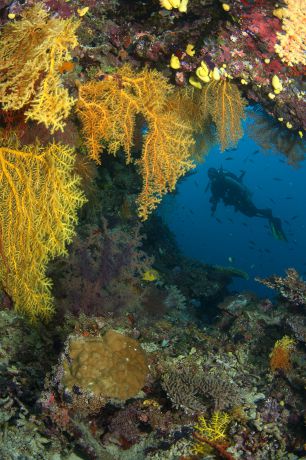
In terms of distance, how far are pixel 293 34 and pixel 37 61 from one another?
245cm

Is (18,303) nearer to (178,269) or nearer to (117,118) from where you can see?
(117,118)

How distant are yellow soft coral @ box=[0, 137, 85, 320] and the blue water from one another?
71.3 metres

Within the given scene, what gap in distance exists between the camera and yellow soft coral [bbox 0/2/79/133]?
3045mm

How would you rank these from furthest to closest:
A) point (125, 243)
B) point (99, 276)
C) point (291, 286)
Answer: point (291, 286), point (125, 243), point (99, 276)

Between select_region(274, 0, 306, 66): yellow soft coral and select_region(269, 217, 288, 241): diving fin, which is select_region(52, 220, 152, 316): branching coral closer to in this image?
select_region(274, 0, 306, 66): yellow soft coral

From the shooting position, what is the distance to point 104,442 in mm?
3146

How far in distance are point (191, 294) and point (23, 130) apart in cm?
778

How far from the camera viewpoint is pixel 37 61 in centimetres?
312

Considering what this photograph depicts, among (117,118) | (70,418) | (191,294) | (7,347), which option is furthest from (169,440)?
(191,294)

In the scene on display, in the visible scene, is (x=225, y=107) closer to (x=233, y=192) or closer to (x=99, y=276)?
(x=99, y=276)

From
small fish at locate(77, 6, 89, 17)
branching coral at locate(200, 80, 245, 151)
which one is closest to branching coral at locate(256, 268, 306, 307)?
branching coral at locate(200, 80, 245, 151)

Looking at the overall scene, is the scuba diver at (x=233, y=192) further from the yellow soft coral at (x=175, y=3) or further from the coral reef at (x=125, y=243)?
the yellow soft coral at (x=175, y=3)

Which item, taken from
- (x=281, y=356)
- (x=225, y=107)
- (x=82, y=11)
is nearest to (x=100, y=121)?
(x=82, y=11)

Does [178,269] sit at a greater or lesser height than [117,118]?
lesser
